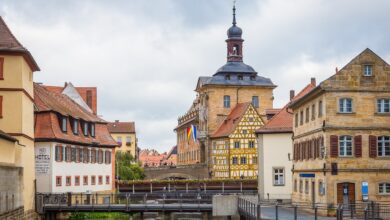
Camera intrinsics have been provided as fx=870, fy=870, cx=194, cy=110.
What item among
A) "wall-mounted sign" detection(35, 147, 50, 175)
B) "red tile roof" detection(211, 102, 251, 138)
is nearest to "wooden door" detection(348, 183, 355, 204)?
"wall-mounted sign" detection(35, 147, 50, 175)

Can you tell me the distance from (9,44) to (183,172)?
6505 centimetres

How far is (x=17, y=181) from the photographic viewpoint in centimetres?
4297

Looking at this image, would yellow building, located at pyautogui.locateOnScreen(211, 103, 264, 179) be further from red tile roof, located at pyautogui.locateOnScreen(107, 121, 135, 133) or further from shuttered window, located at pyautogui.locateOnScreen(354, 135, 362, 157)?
red tile roof, located at pyautogui.locateOnScreen(107, 121, 135, 133)

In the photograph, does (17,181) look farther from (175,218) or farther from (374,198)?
(175,218)

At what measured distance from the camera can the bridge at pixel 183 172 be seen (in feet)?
351

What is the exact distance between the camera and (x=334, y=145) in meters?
45.5

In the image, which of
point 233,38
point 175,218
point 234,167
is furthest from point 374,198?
point 233,38

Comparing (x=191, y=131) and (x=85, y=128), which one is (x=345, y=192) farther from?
(x=191, y=131)

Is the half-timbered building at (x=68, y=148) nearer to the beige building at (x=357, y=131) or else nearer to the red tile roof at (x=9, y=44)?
the red tile roof at (x=9, y=44)

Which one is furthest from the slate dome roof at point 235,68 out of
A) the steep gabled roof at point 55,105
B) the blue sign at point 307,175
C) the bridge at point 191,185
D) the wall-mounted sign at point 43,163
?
the wall-mounted sign at point 43,163

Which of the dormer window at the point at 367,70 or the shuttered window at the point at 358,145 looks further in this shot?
the dormer window at the point at 367,70

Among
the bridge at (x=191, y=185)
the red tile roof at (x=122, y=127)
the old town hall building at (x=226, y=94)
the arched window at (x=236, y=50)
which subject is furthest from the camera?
the red tile roof at (x=122, y=127)

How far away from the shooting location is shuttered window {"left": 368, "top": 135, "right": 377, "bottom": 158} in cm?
4544

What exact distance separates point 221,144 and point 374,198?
2320 inches
